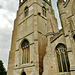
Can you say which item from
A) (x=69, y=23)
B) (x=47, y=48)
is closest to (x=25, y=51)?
(x=47, y=48)

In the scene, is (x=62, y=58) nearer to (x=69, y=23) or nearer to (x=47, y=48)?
(x=47, y=48)

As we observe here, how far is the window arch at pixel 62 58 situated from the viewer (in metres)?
9.12

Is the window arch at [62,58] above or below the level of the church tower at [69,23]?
below

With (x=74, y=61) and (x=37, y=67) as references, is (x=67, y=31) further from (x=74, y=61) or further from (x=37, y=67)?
(x=37, y=67)

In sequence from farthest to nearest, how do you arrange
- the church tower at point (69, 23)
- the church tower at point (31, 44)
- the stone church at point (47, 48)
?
the church tower at point (31, 44)
the stone church at point (47, 48)
the church tower at point (69, 23)

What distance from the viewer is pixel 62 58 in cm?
970

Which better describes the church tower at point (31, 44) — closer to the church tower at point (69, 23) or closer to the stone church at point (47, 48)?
the stone church at point (47, 48)

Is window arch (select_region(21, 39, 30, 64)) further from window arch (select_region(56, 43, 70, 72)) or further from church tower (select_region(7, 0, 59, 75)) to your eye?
window arch (select_region(56, 43, 70, 72))

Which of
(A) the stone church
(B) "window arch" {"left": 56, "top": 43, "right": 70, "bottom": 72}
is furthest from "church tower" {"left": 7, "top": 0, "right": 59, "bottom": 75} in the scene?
(B) "window arch" {"left": 56, "top": 43, "right": 70, "bottom": 72}

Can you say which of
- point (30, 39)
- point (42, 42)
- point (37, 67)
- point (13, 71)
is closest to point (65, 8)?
point (42, 42)

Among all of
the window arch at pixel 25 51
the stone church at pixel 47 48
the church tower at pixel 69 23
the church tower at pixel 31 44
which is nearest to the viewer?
the church tower at pixel 69 23

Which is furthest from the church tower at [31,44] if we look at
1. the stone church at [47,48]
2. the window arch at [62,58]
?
the window arch at [62,58]

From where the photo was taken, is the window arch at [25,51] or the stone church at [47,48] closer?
the stone church at [47,48]

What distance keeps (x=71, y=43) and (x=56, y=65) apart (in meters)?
3.20
